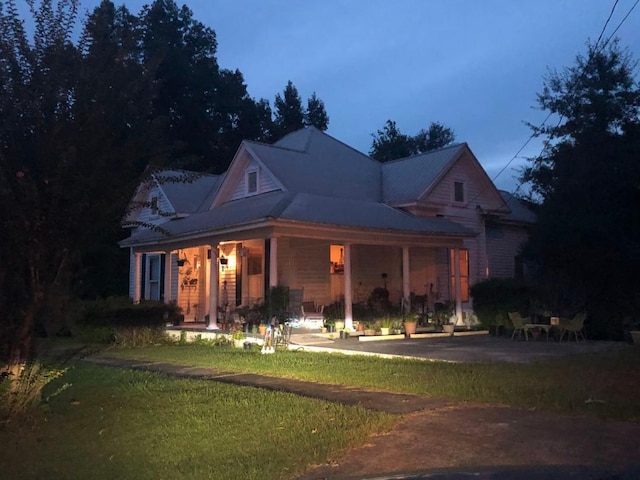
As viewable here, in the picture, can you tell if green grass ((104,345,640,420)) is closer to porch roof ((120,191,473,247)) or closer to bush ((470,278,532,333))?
porch roof ((120,191,473,247))

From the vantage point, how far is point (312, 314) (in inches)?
806

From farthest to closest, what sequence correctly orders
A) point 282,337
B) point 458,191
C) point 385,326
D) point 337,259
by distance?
point 458,191 < point 337,259 < point 385,326 < point 282,337

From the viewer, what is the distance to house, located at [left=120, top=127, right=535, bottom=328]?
19.0 metres

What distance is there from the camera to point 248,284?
22.0 m

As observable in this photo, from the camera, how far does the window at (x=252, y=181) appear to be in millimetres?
21781

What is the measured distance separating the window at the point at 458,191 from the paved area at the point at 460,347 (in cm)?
693

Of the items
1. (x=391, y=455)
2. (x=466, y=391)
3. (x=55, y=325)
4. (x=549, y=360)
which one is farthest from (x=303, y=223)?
(x=391, y=455)

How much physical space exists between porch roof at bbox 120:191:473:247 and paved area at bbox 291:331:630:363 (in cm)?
320

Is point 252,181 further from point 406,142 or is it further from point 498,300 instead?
point 406,142

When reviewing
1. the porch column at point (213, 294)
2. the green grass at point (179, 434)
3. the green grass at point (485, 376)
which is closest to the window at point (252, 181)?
the porch column at point (213, 294)

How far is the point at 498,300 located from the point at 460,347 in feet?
15.6

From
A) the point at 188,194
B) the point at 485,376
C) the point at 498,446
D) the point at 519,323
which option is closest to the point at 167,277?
the point at 188,194

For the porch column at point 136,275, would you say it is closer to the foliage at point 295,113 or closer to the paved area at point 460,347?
the paved area at point 460,347

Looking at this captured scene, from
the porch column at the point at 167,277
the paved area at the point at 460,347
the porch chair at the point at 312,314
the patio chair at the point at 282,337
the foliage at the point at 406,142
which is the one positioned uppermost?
the foliage at the point at 406,142
